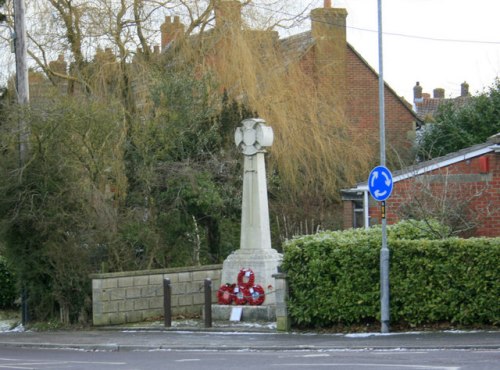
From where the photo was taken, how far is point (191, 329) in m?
20.5

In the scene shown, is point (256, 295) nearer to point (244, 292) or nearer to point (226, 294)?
point (244, 292)

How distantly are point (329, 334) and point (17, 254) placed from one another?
8.14 metres

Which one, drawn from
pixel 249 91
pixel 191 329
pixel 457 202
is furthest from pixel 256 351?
pixel 249 91

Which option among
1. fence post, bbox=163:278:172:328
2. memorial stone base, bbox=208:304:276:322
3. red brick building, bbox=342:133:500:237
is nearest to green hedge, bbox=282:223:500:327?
memorial stone base, bbox=208:304:276:322

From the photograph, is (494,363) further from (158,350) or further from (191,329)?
(191,329)

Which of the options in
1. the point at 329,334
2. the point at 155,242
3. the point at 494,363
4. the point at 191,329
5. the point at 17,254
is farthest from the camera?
the point at 155,242

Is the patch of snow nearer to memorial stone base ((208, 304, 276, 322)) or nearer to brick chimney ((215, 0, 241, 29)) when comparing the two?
memorial stone base ((208, 304, 276, 322))

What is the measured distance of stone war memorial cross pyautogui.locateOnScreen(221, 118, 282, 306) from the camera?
21797 mm

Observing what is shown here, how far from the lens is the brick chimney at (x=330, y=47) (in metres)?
30.9

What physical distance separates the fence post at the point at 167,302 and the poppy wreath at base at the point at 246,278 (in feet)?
5.55

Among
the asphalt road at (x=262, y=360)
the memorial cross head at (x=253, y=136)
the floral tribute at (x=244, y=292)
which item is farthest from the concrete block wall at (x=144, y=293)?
the asphalt road at (x=262, y=360)

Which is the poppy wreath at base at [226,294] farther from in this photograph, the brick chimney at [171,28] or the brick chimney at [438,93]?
the brick chimney at [438,93]

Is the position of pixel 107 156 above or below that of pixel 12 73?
below

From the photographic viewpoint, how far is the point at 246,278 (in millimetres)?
21594
